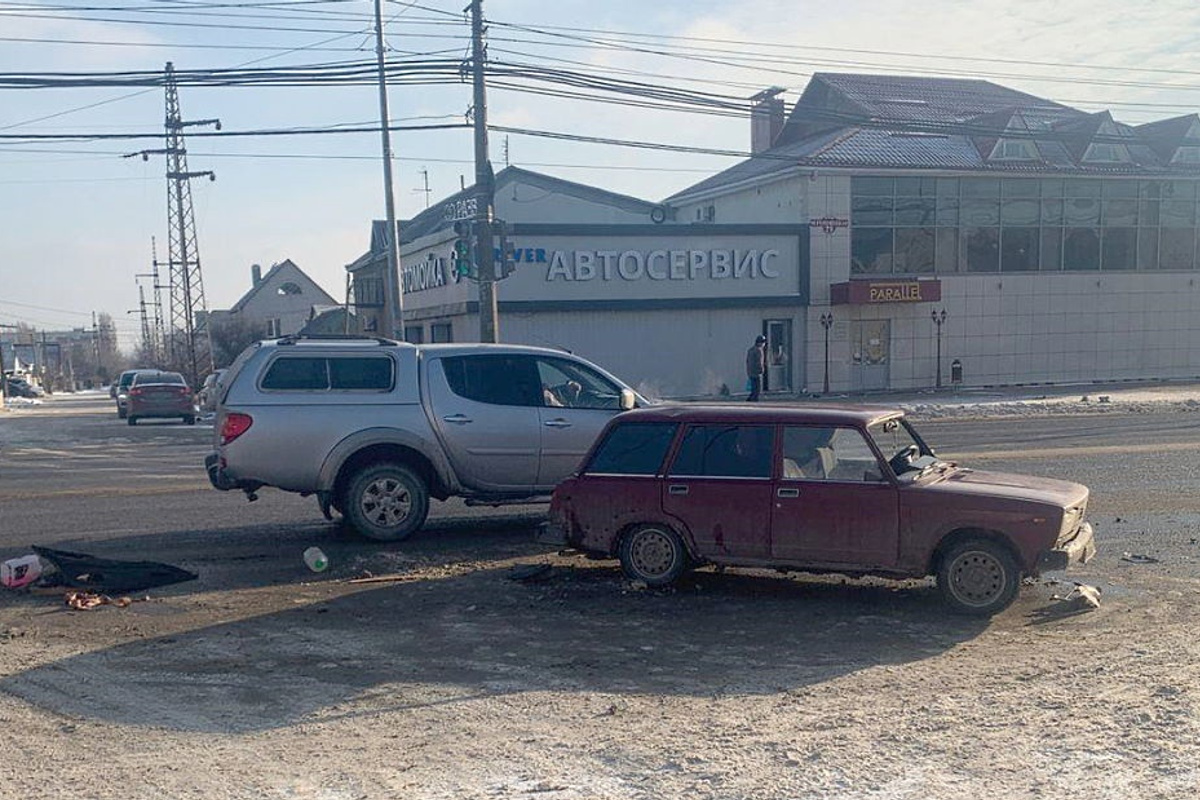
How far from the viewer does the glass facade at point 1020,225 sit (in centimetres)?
3525

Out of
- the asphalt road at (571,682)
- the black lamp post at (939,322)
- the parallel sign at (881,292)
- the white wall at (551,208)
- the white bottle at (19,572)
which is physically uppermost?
the white wall at (551,208)

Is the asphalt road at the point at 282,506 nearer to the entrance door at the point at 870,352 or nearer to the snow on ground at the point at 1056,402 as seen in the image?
the snow on ground at the point at 1056,402

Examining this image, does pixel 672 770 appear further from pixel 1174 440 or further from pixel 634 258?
pixel 634 258

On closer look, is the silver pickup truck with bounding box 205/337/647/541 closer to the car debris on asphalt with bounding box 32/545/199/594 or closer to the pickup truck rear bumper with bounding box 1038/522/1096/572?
the car debris on asphalt with bounding box 32/545/199/594

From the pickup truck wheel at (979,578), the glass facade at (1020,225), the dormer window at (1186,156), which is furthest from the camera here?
the dormer window at (1186,156)

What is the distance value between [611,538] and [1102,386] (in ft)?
101

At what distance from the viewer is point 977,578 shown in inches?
295

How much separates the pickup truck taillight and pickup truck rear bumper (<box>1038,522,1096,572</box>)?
266 inches

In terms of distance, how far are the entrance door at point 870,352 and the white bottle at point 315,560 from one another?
28006 mm

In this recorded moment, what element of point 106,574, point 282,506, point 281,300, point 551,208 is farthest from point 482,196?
point 281,300

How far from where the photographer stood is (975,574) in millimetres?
7488

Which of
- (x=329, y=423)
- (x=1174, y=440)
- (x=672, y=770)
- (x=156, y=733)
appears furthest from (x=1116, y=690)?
(x=1174, y=440)

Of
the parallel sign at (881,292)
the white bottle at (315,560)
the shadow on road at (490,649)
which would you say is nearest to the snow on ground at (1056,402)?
the parallel sign at (881,292)

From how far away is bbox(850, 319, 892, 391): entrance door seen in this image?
35.3 meters
